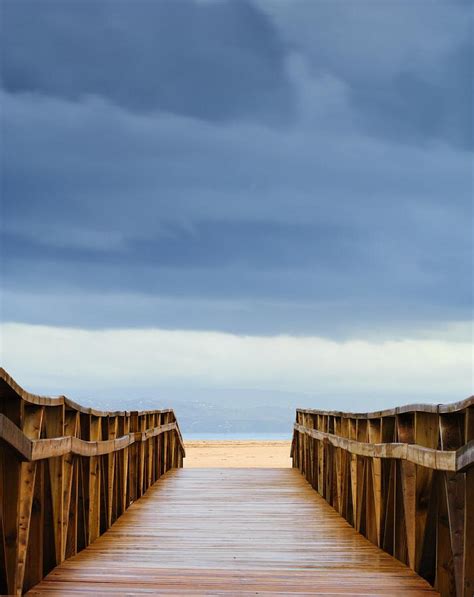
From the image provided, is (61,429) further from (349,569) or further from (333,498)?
(333,498)

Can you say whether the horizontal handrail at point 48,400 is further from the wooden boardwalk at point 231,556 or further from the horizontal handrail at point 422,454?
the horizontal handrail at point 422,454

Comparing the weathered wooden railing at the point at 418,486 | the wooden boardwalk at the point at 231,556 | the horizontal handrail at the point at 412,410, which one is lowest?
the wooden boardwalk at the point at 231,556

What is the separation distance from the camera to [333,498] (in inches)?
366

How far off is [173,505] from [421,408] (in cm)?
555

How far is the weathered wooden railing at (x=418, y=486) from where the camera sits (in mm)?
3845

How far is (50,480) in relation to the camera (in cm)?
507

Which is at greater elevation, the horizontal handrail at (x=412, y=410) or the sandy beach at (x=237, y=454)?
the horizontal handrail at (x=412, y=410)

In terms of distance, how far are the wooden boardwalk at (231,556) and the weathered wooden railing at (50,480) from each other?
0.19 m

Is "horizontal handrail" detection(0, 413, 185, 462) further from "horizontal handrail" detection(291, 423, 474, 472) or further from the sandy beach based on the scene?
the sandy beach

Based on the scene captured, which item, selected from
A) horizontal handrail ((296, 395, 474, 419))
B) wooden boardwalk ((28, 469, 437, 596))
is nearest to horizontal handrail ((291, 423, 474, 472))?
horizontal handrail ((296, 395, 474, 419))

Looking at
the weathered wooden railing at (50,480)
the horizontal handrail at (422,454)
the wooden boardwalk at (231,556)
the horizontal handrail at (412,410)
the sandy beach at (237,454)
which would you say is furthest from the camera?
the sandy beach at (237,454)

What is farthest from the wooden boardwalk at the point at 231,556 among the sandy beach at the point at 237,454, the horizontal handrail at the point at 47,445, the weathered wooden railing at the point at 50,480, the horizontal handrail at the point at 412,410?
the sandy beach at the point at 237,454

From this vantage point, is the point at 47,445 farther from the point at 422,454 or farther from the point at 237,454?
the point at 237,454


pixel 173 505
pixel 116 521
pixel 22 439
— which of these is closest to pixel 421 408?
pixel 22 439
